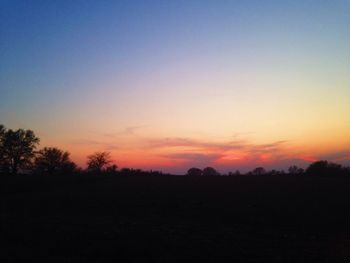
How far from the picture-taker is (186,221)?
87.8ft

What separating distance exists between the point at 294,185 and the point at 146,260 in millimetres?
32764

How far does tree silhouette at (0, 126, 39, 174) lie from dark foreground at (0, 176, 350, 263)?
5151 centimetres

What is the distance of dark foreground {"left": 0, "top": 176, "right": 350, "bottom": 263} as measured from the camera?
14.4 m

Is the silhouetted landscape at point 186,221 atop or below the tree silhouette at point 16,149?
below

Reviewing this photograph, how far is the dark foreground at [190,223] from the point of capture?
1443 cm

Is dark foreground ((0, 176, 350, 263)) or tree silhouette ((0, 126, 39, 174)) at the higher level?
tree silhouette ((0, 126, 39, 174))

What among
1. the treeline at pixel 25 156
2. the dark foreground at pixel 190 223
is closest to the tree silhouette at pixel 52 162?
the treeline at pixel 25 156

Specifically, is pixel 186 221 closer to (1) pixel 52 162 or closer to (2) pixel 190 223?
(2) pixel 190 223

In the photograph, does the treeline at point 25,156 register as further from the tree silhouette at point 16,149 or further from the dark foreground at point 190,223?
the dark foreground at point 190,223

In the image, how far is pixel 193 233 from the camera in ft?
65.6

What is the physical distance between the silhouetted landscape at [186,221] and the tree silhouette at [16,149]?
99.5 feet

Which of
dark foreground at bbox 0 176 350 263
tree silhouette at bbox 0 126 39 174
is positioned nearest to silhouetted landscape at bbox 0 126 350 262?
dark foreground at bbox 0 176 350 263

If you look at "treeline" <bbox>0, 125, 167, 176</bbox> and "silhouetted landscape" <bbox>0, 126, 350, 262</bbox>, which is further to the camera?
"treeline" <bbox>0, 125, 167, 176</bbox>

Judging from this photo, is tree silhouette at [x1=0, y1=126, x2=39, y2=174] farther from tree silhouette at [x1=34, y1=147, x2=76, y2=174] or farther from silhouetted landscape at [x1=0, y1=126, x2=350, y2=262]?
silhouetted landscape at [x1=0, y1=126, x2=350, y2=262]
